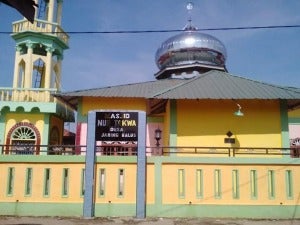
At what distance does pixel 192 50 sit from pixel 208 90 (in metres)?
6.98

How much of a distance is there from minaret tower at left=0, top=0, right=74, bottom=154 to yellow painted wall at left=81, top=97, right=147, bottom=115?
7.19ft

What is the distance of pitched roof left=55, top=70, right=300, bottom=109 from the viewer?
47.5 ft

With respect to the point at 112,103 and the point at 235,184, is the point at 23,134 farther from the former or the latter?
the point at 235,184

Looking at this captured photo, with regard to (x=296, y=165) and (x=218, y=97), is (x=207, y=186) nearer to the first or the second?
(x=296, y=165)

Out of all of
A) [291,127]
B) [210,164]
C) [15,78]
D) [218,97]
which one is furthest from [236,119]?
[15,78]

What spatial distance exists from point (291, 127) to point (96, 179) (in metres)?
11.3

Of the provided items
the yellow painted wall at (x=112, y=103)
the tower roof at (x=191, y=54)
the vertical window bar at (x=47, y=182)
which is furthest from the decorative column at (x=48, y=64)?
the vertical window bar at (x=47, y=182)

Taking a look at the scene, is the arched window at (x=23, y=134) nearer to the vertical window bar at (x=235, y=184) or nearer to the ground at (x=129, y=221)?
the ground at (x=129, y=221)

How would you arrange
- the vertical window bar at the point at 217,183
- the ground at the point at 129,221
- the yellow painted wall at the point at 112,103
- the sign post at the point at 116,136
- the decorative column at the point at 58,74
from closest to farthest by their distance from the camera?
Result: 1. the ground at the point at 129,221
2. the sign post at the point at 116,136
3. the vertical window bar at the point at 217,183
4. the yellow painted wall at the point at 112,103
5. the decorative column at the point at 58,74

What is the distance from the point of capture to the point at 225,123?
14914mm

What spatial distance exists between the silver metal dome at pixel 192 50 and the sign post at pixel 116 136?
10289 mm

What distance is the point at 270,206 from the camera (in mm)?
11766

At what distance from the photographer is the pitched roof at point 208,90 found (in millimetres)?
14469

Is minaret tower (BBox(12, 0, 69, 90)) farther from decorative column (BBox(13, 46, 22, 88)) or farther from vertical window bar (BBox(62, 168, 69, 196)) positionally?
vertical window bar (BBox(62, 168, 69, 196))
